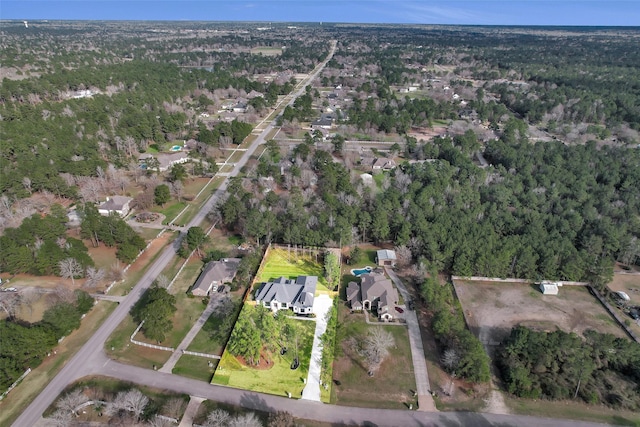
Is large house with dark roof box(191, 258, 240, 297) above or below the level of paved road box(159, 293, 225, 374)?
above

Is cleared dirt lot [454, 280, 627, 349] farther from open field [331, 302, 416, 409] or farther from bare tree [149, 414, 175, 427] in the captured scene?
bare tree [149, 414, 175, 427]

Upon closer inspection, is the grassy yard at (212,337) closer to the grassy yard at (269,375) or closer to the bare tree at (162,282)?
the grassy yard at (269,375)

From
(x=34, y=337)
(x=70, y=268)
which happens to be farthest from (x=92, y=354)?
(x=70, y=268)

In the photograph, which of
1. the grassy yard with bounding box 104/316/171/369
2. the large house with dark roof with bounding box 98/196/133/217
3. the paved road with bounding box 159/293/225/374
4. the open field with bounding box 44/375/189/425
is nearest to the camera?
the open field with bounding box 44/375/189/425

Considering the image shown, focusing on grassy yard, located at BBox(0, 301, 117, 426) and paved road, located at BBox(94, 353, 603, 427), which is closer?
paved road, located at BBox(94, 353, 603, 427)

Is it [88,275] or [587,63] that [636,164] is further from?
[587,63]

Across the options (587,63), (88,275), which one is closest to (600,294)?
(88,275)

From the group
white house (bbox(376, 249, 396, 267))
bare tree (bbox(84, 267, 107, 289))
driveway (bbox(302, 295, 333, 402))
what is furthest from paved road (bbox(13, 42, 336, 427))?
white house (bbox(376, 249, 396, 267))
